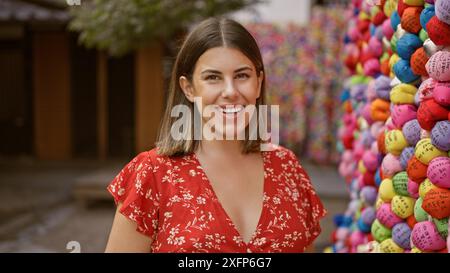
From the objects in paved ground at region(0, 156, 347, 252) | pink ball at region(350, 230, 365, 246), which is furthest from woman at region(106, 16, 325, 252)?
paved ground at region(0, 156, 347, 252)

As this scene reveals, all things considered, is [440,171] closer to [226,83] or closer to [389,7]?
[226,83]

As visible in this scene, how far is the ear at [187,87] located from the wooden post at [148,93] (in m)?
8.68

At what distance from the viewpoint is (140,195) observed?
1.64 metres

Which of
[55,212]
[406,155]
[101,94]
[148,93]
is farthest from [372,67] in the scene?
[101,94]

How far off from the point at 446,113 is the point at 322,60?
7.00m

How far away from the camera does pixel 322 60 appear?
8.52m

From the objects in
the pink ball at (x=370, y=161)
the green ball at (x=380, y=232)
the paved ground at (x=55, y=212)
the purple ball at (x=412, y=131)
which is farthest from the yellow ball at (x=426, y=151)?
the paved ground at (x=55, y=212)

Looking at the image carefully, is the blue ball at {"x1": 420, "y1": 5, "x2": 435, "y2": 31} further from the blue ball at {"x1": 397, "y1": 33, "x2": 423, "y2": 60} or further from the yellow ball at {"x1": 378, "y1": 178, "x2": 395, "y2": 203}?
the yellow ball at {"x1": 378, "y1": 178, "x2": 395, "y2": 203}

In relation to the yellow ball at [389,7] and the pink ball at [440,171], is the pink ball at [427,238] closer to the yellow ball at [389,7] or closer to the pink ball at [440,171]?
the pink ball at [440,171]

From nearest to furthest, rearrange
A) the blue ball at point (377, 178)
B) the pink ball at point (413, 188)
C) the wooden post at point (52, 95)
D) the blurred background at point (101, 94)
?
the pink ball at point (413, 188)
the blue ball at point (377, 178)
the blurred background at point (101, 94)
the wooden post at point (52, 95)

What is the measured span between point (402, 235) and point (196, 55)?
3.00 feet

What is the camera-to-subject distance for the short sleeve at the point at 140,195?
5.34 feet

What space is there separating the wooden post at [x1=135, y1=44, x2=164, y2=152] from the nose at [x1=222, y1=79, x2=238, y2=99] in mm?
8832

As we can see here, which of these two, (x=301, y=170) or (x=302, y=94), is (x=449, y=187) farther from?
(x=302, y=94)
